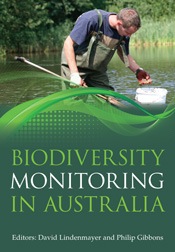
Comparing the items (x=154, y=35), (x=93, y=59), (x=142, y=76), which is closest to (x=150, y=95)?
(x=142, y=76)

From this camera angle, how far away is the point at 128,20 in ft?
14.2

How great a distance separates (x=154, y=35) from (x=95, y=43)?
23826 millimetres

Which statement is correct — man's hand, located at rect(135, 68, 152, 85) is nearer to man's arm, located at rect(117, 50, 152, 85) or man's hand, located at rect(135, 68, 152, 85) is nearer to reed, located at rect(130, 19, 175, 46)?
man's arm, located at rect(117, 50, 152, 85)

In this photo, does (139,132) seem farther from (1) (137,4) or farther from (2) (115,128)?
(1) (137,4)

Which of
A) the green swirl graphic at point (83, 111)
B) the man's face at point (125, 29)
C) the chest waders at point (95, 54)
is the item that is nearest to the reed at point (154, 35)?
the chest waders at point (95, 54)

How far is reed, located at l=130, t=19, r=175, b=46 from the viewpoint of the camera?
27203 millimetres

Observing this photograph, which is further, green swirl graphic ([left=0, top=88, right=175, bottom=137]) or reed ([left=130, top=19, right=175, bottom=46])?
reed ([left=130, top=19, right=175, bottom=46])

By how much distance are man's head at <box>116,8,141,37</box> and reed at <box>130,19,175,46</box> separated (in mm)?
23178

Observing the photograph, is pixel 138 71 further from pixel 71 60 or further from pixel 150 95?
pixel 71 60

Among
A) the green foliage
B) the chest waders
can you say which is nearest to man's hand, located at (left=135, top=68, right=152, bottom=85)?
the chest waders

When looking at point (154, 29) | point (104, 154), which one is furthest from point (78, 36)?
point (154, 29)

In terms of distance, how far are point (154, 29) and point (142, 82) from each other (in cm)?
2271

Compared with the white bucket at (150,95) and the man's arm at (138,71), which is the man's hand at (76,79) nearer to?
the man's arm at (138,71)

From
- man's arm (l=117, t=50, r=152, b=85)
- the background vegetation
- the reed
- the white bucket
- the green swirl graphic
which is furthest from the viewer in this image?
the reed
